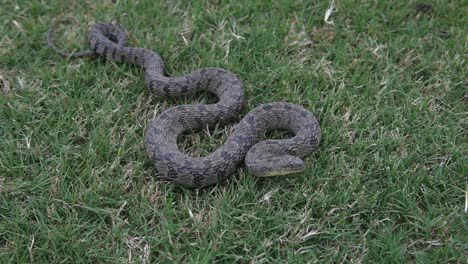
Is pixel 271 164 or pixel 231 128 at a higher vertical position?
pixel 271 164

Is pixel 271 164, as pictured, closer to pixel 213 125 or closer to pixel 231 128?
pixel 231 128

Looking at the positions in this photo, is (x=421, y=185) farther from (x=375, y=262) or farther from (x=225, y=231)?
(x=225, y=231)

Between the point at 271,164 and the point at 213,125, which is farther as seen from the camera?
the point at 213,125

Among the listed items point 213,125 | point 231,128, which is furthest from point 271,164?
Result: point 213,125

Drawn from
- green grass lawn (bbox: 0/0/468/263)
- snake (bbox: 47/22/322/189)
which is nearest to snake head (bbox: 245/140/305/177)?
snake (bbox: 47/22/322/189)

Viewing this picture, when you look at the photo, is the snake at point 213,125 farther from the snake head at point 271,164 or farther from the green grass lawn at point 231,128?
the green grass lawn at point 231,128
